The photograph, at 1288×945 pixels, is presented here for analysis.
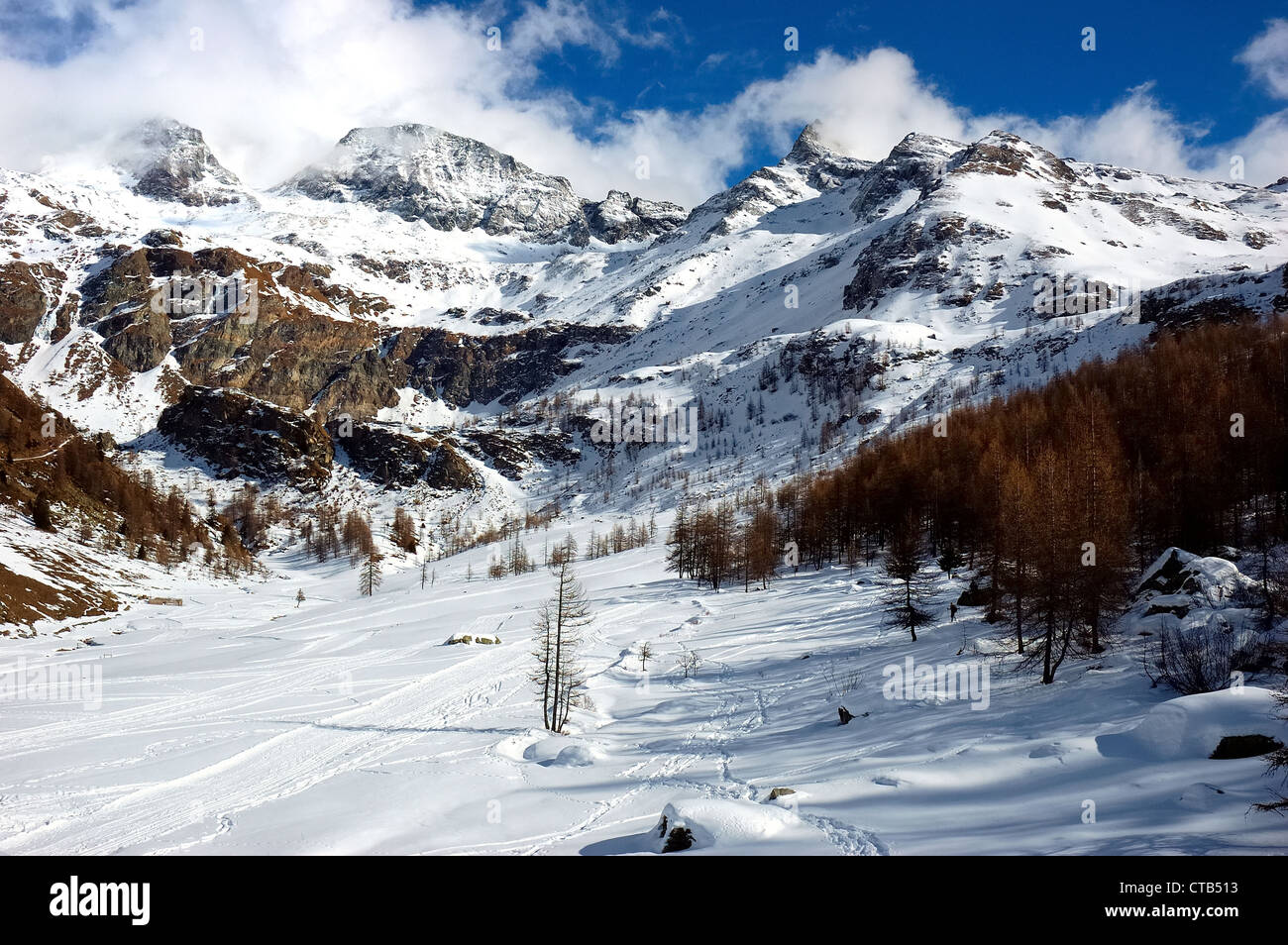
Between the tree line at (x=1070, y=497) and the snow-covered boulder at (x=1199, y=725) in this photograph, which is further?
the tree line at (x=1070, y=497)

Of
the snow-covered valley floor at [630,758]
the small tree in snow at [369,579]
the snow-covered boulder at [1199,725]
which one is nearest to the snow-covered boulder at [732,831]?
the snow-covered valley floor at [630,758]

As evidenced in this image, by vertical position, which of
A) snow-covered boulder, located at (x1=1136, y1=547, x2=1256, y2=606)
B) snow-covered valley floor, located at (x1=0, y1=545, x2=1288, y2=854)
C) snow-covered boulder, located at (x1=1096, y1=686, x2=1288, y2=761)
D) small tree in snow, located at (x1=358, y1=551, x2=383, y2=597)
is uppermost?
snow-covered boulder, located at (x1=1136, y1=547, x2=1256, y2=606)

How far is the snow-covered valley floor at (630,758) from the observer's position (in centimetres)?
1373

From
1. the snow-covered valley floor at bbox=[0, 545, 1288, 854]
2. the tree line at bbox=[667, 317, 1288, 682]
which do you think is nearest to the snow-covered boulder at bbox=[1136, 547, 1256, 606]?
the tree line at bbox=[667, 317, 1288, 682]

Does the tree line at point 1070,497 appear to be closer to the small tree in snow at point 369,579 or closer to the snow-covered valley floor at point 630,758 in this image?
the snow-covered valley floor at point 630,758

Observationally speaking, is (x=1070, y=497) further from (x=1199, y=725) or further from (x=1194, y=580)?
(x=1199, y=725)

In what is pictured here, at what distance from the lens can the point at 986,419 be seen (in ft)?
263

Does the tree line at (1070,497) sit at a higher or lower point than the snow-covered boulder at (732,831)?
higher

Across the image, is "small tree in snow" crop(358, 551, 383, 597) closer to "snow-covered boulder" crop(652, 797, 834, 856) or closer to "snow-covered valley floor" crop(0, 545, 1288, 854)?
"snow-covered valley floor" crop(0, 545, 1288, 854)

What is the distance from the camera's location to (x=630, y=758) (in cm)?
2305

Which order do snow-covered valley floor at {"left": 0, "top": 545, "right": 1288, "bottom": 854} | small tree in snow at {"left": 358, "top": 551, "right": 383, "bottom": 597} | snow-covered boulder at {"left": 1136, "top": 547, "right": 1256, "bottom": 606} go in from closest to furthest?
snow-covered valley floor at {"left": 0, "top": 545, "right": 1288, "bottom": 854}, snow-covered boulder at {"left": 1136, "top": 547, "right": 1256, "bottom": 606}, small tree in snow at {"left": 358, "top": 551, "right": 383, "bottom": 597}

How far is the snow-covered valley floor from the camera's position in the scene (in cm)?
1373
